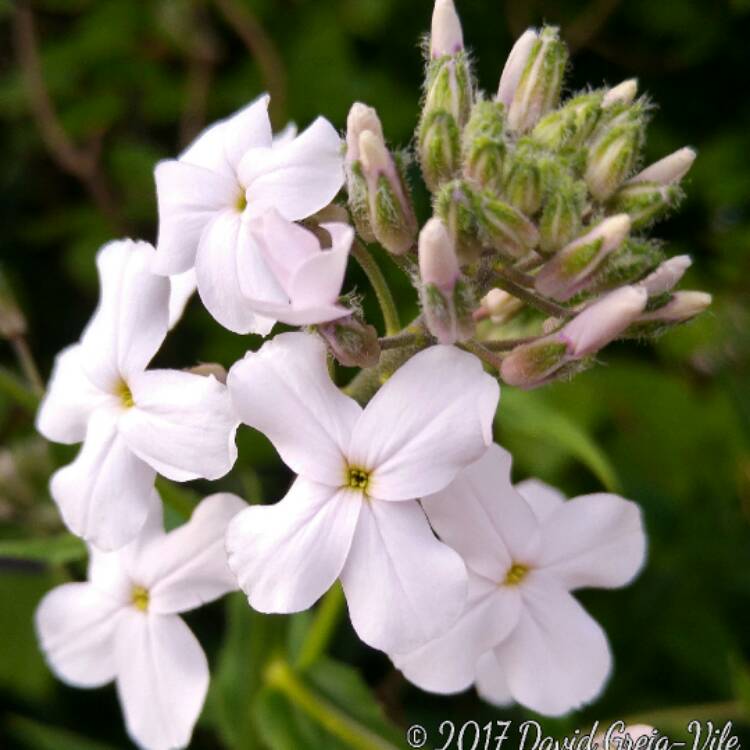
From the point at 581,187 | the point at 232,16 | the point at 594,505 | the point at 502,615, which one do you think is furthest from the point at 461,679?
the point at 232,16

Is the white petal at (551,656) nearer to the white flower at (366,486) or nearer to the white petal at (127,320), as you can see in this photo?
the white flower at (366,486)

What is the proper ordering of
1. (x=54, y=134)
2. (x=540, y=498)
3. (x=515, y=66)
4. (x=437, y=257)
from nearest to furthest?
(x=437, y=257), (x=515, y=66), (x=540, y=498), (x=54, y=134)

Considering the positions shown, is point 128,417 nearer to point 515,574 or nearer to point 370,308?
point 515,574

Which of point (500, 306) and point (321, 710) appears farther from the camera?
point (321, 710)

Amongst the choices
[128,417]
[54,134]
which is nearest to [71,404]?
[128,417]

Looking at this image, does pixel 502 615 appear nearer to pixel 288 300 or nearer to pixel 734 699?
pixel 288 300

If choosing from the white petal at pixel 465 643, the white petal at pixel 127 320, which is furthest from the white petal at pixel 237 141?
the white petal at pixel 465 643

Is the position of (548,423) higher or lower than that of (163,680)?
higher
